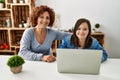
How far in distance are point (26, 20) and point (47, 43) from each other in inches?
65.5

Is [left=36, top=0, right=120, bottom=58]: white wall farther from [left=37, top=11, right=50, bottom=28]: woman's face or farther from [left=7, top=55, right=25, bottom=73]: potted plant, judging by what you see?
[left=7, top=55, right=25, bottom=73]: potted plant

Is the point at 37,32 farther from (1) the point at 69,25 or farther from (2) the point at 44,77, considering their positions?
(1) the point at 69,25

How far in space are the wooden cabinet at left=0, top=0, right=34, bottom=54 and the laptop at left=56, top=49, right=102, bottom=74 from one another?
215 centimetres

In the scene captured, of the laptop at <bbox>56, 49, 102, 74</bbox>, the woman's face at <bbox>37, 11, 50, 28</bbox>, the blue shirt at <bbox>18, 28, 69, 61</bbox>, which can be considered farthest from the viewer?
the woman's face at <bbox>37, 11, 50, 28</bbox>

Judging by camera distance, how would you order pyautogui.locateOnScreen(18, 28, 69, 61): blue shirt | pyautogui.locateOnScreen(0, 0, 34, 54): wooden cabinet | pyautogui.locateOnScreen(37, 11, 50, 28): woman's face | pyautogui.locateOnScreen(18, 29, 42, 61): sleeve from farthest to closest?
1. pyautogui.locateOnScreen(0, 0, 34, 54): wooden cabinet
2. pyautogui.locateOnScreen(37, 11, 50, 28): woman's face
3. pyautogui.locateOnScreen(18, 28, 69, 61): blue shirt
4. pyautogui.locateOnScreen(18, 29, 42, 61): sleeve

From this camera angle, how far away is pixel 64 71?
4.51 feet

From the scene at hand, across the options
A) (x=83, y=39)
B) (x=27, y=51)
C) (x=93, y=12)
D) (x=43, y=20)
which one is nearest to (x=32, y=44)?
(x=27, y=51)

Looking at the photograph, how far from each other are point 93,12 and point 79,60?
2.35 m

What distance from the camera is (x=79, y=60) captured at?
1.29 meters

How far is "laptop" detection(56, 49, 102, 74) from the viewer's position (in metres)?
1.27

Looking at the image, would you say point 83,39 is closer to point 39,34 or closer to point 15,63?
point 39,34

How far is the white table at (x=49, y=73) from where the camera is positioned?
130 cm

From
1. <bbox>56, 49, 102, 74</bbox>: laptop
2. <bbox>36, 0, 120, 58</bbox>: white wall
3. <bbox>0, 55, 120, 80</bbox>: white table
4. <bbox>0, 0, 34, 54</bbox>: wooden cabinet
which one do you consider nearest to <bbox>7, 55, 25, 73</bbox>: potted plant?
<bbox>0, 55, 120, 80</bbox>: white table

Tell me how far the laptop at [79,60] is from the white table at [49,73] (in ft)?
0.15
